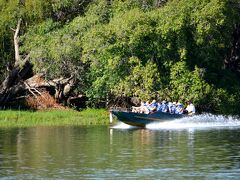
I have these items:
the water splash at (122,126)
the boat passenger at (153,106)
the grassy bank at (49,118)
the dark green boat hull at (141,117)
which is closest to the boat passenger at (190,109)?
the dark green boat hull at (141,117)

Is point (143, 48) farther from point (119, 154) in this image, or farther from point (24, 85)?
point (119, 154)

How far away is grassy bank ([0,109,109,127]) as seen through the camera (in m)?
43.3

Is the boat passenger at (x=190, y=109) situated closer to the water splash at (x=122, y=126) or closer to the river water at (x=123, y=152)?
the river water at (x=123, y=152)

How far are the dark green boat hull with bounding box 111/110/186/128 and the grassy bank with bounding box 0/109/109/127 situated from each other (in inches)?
109

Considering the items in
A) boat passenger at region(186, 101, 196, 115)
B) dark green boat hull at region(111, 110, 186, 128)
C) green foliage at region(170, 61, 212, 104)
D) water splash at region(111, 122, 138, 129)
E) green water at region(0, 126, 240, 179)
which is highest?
green foliage at region(170, 61, 212, 104)

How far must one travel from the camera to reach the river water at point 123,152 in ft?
80.7

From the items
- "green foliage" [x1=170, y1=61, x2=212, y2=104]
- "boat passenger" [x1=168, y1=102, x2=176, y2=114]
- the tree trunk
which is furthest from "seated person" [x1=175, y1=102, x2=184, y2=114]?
the tree trunk

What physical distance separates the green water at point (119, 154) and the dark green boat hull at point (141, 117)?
1.46 m

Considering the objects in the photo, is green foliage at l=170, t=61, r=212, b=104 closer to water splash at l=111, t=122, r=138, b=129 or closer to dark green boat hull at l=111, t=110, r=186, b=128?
dark green boat hull at l=111, t=110, r=186, b=128

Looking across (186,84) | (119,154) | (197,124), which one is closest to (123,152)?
(119,154)

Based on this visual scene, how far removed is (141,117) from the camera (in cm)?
4181

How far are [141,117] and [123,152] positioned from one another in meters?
12.2

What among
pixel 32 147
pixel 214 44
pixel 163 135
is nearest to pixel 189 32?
pixel 214 44

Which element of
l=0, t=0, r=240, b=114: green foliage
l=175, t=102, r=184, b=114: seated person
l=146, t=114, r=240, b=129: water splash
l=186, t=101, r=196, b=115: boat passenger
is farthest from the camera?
l=0, t=0, r=240, b=114: green foliage
